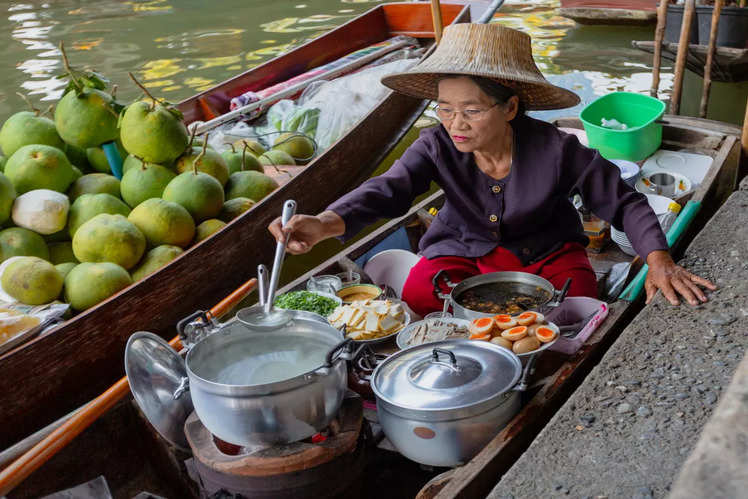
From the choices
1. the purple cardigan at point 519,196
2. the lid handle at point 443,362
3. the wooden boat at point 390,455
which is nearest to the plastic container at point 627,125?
the purple cardigan at point 519,196

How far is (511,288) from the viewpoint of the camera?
2.56m

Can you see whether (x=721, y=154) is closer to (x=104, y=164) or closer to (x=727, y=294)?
(x=727, y=294)

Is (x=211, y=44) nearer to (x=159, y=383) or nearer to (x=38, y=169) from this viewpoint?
(x=38, y=169)

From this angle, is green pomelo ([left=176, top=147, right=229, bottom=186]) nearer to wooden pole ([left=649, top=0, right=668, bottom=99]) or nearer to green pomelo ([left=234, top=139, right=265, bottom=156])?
green pomelo ([left=234, top=139, right=265, bottom=156])

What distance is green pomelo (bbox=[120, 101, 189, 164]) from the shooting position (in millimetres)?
3154

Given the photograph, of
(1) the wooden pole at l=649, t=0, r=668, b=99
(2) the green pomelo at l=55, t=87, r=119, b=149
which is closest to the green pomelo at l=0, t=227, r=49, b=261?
(2) the green pomelo at l=55, t=87, r=119, b=149

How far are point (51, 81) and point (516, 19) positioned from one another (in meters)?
6.57

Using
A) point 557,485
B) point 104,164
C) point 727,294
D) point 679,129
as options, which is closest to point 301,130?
point 104,164

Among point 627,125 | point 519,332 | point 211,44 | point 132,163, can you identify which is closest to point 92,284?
point 132,163

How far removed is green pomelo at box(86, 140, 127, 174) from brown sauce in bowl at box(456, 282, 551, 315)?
1938mm

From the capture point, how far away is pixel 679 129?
4.13m

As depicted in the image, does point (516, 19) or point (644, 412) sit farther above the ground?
point (644, 412)

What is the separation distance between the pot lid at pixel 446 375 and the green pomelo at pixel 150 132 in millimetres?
1750

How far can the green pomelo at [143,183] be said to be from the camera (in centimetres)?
321
